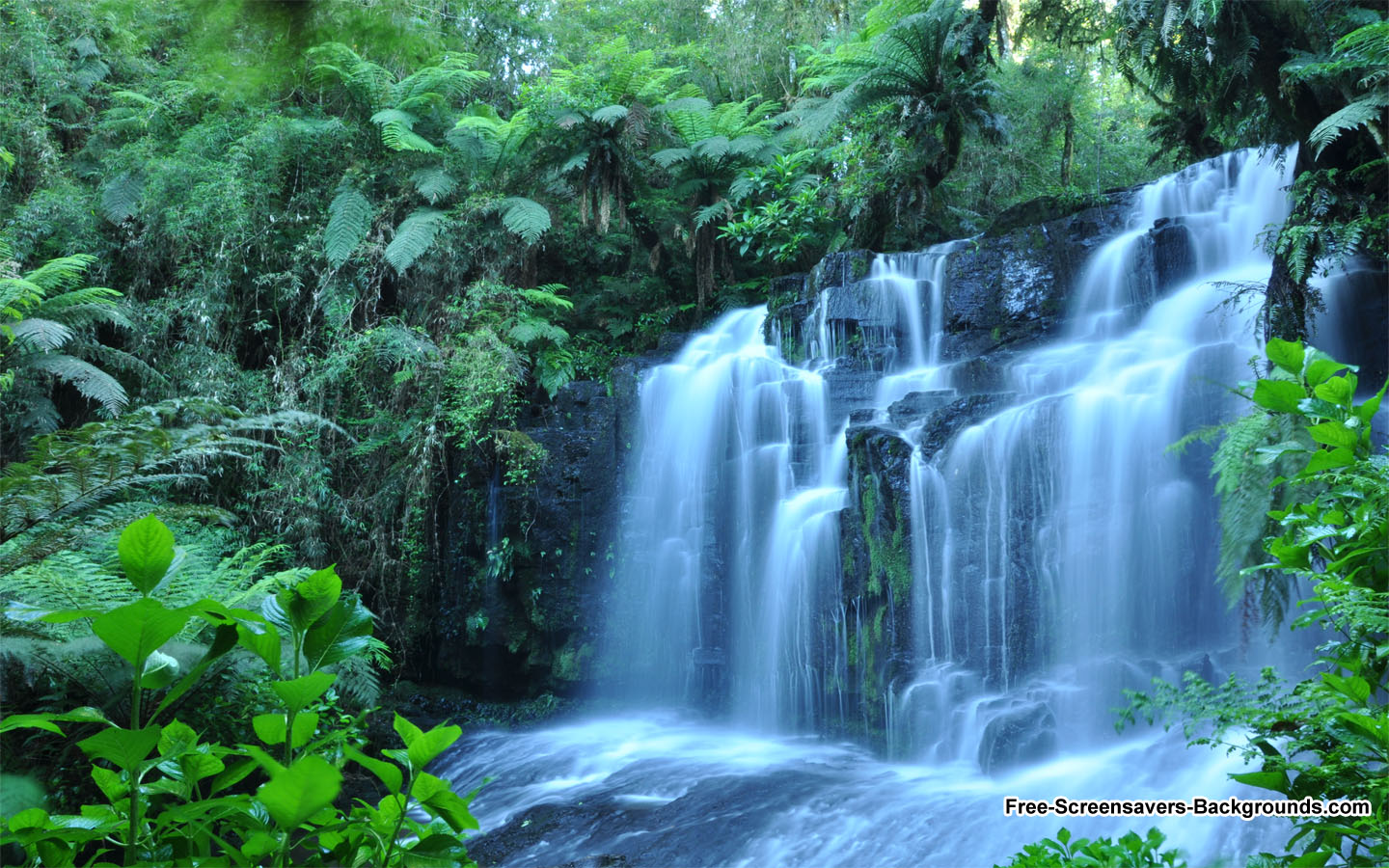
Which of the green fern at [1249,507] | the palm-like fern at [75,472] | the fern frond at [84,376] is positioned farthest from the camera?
the fern frond at [84,376]

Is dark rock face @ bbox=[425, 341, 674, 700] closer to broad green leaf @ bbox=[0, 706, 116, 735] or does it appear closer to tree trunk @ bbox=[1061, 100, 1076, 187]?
broad green leaf @ bbox=[0, 706, 116, 735]

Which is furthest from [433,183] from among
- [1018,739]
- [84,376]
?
[1018,739]

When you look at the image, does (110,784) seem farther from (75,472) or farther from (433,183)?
(433,183)

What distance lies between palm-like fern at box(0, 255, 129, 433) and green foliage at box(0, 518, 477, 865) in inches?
267

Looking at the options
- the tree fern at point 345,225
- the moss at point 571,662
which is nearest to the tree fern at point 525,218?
the tree fern at point 345,225

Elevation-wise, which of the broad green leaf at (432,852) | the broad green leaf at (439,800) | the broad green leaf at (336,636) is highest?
the broad green leaf at (336,636)

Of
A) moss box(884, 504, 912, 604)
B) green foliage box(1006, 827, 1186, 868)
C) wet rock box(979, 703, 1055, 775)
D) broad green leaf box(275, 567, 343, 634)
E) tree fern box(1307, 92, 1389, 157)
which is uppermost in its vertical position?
tree fern box(1307, 92, 1389, 157)

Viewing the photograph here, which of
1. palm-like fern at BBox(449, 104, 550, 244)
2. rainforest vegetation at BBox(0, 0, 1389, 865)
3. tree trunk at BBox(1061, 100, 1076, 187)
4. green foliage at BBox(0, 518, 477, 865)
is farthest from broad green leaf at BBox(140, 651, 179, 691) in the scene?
tree trunk at BBox(1061, 100, 1076, 187)

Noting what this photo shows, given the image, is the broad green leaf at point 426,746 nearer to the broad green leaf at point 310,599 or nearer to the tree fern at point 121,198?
the broad green leaf at point 310,599

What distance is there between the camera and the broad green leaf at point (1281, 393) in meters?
1.51

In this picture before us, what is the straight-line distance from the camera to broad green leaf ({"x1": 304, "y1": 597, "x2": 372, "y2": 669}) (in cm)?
108

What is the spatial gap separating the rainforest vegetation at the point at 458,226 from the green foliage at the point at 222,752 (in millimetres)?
1960

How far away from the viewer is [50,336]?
675 cm

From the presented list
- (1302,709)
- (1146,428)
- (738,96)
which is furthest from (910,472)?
(738,96)
